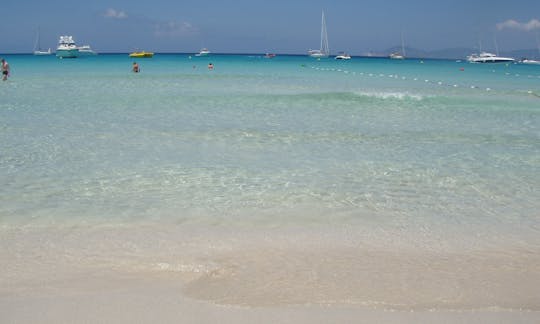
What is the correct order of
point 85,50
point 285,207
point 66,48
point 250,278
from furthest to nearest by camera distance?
point 85,50, point 66,48, point 285,207, point 250,278

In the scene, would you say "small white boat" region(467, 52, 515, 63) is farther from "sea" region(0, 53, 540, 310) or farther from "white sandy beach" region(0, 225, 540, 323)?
"white sandy beach" region(0, 225, 540, 323)

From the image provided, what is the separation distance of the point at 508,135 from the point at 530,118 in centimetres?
453

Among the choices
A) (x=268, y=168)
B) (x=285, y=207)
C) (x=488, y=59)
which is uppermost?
(x=488, y=59)

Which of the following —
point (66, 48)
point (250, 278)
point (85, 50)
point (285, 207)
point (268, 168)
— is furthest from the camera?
point (85, 50)

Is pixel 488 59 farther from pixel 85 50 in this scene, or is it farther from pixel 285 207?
pixel 285 207

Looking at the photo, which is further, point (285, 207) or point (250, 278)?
point (285, 207)

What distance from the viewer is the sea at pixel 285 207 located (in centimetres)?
466

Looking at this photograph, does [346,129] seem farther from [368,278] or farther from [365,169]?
[368,278]

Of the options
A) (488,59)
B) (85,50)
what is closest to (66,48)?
(85,50)

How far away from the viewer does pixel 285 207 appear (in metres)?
6.84

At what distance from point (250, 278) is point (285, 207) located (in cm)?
228

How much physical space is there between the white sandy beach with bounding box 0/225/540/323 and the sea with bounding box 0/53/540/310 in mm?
24

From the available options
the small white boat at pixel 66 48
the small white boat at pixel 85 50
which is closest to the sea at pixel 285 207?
the small white boat at pixel 66 48

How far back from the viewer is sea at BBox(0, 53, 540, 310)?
466 centimetres
